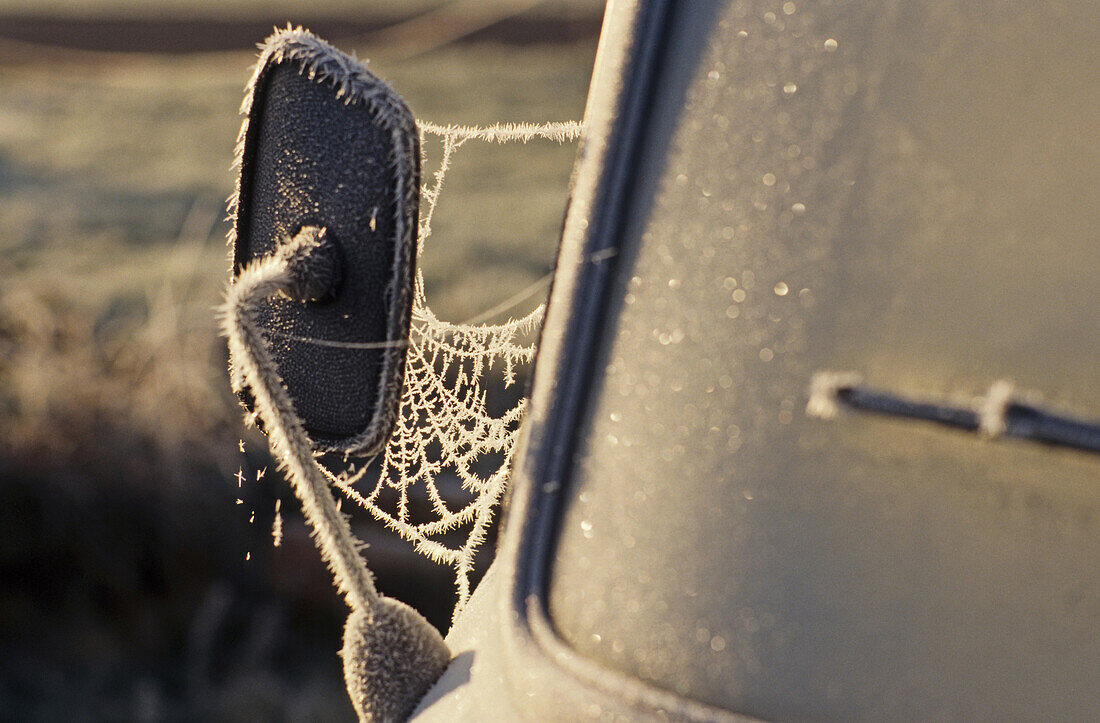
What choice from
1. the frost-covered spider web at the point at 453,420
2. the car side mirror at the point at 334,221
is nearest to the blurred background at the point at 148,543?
the frost-covered spider web at the point at 453,420

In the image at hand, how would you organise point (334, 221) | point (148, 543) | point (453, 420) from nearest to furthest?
point (334, 221) < point (453, 420) < point (148, 543)

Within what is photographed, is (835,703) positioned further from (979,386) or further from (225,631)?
(225,631)

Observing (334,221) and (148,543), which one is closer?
(334,221)

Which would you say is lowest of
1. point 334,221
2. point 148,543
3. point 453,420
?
point 148,543

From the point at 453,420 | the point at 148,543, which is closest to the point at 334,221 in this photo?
→ the point at 453,420

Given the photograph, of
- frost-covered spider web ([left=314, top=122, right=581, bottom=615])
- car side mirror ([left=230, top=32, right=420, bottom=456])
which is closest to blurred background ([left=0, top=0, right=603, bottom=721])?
frost-covered spider web ([left=314, top=122, right=581, bottom=615])

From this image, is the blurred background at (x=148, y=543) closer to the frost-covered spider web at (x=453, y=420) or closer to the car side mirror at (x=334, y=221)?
the frost-covered spider web at (x=453, y=420)

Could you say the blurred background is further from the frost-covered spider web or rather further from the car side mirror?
the car side mirror

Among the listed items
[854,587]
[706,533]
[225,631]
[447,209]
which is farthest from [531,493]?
[447,209]

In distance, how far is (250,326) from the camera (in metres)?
1.03

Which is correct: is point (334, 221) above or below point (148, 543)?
above

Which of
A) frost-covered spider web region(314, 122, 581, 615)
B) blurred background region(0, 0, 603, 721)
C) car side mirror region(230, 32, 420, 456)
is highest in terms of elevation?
car side mirror region(230, 32, 420, 456)

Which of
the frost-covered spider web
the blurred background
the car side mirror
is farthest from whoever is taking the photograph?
the blurred background

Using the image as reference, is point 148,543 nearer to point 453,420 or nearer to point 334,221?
point 453,420
